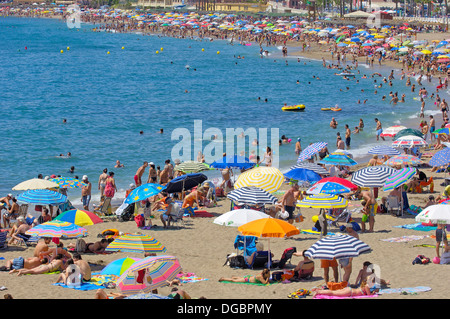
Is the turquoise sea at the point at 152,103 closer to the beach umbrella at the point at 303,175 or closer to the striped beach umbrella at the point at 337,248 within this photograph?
the beach umbrella at the point at 303,175

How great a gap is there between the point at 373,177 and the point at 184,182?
18.8 ft

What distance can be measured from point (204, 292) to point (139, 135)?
24.9 m

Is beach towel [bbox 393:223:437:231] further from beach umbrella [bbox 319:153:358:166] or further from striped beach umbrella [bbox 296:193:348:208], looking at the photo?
beach umbrella [bbox 319:153:358:166]

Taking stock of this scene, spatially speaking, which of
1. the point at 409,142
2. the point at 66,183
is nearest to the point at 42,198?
the point at 66,183

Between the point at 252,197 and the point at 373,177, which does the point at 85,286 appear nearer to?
the point at 252,197

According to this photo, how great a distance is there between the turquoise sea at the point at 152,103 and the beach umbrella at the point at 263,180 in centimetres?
788

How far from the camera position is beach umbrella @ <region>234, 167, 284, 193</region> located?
→ 1839 centimetres

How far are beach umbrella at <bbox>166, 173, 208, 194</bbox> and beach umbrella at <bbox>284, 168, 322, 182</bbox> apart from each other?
9.00 ft

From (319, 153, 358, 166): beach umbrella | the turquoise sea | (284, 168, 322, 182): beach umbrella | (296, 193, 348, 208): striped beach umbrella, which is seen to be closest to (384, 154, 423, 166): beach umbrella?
(319, 153, 358, 166): beach umbrella

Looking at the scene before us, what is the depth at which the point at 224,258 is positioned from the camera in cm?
1473

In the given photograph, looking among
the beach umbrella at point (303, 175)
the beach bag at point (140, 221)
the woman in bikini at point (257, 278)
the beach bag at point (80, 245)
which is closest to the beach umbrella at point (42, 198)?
the beach bag at point (140, 221)

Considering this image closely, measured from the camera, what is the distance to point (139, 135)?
120 ft

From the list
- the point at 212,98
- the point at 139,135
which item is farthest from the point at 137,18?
the point at 139,135

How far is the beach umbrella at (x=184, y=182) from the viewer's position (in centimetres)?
1977
